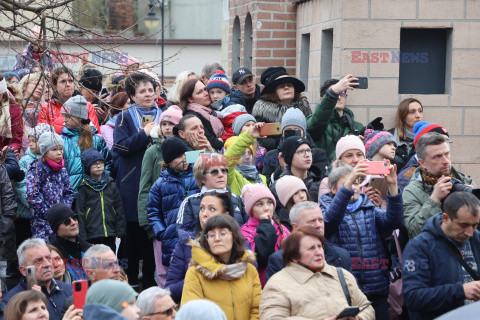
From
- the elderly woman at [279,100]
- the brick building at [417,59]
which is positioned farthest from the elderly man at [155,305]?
the brick building at [417,59]

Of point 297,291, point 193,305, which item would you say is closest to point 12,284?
point 297,291

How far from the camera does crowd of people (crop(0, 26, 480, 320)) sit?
5992 millimetres

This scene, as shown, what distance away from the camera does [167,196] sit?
319 inches

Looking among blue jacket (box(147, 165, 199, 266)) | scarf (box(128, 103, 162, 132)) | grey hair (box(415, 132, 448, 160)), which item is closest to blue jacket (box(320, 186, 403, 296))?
grey hair (box(415, 132, 448, 160))

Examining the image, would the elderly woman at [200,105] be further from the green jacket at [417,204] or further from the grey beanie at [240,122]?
the green jacket at [417,204]

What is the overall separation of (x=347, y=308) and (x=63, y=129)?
4817mm

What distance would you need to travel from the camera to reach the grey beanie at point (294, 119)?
8.72 meters

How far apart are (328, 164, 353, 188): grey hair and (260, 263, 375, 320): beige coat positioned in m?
1.38

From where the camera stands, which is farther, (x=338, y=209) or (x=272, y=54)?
(x=272, y=54)

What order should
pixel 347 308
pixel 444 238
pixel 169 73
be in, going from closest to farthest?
pixel 347 308
pixel 444 238
pixel 169 73

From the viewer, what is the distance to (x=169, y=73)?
4188cm

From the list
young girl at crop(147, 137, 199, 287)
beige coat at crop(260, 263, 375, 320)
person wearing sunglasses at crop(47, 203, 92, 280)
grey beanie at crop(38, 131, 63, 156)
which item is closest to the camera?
beige coat at crop(260, 263, 375, 320)

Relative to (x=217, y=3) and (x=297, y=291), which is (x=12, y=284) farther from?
(x=217, y=3)

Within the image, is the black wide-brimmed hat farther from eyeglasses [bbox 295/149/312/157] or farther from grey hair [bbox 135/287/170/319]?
grey hair [bbox 135/287/170/319]
